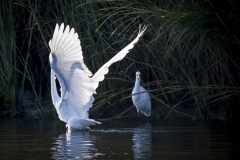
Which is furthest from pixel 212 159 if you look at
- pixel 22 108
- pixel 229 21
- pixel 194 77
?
pixel 22 108

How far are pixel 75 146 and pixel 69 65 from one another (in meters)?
1.54

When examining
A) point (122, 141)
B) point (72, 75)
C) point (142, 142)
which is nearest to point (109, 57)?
point (72, 75)

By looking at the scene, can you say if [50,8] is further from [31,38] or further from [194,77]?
[194,77]

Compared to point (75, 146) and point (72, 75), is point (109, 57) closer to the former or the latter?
point (72, 75)

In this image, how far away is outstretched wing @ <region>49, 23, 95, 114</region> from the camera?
8.38m

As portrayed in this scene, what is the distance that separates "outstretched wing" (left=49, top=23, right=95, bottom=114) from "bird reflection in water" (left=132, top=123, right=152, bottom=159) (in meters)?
0.86

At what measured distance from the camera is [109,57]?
35.8 feet

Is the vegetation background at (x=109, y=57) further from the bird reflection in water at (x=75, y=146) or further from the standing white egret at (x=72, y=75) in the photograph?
the bird reflection in water at (x=75, y=146)

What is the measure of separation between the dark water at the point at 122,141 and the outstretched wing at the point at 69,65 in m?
0.58

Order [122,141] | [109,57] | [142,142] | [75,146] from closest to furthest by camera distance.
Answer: [75,146], [142,142], [122,141], [109,57]

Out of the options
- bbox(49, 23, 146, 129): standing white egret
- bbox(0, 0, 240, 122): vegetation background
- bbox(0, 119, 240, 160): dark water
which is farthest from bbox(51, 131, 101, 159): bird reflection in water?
bbox(0, 0, 240, 122): vegetation background

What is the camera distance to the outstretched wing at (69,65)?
A: 8.38 metres

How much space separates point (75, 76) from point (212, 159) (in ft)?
10.1

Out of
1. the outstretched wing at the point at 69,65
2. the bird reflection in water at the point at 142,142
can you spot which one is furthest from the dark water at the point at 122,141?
the outstretched wing at the point at 69,65
